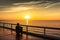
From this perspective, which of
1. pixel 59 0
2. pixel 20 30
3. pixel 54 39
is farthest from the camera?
pixel 20 30

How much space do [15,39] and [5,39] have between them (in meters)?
0.68

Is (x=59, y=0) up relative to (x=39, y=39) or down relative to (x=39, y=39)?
up

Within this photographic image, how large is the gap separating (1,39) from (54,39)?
3.59 m

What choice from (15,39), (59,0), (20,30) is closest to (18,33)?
(20,30)

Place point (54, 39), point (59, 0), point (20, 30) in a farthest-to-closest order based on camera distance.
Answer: point (20, 30) → point (54, 39) → point (59, 0)

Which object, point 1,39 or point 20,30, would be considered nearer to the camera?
point 1,39

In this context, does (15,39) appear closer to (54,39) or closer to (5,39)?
(5,39)

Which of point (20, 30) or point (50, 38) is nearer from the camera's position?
point (50, 38)

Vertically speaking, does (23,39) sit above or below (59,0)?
below

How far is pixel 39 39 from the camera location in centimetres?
1153

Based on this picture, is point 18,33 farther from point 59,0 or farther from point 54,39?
point 59,0

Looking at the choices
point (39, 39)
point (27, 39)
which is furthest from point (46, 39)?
point (27, 39)

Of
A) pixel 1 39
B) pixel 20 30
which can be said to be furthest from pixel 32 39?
pixel 20 30

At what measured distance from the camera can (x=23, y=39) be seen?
1159cm
